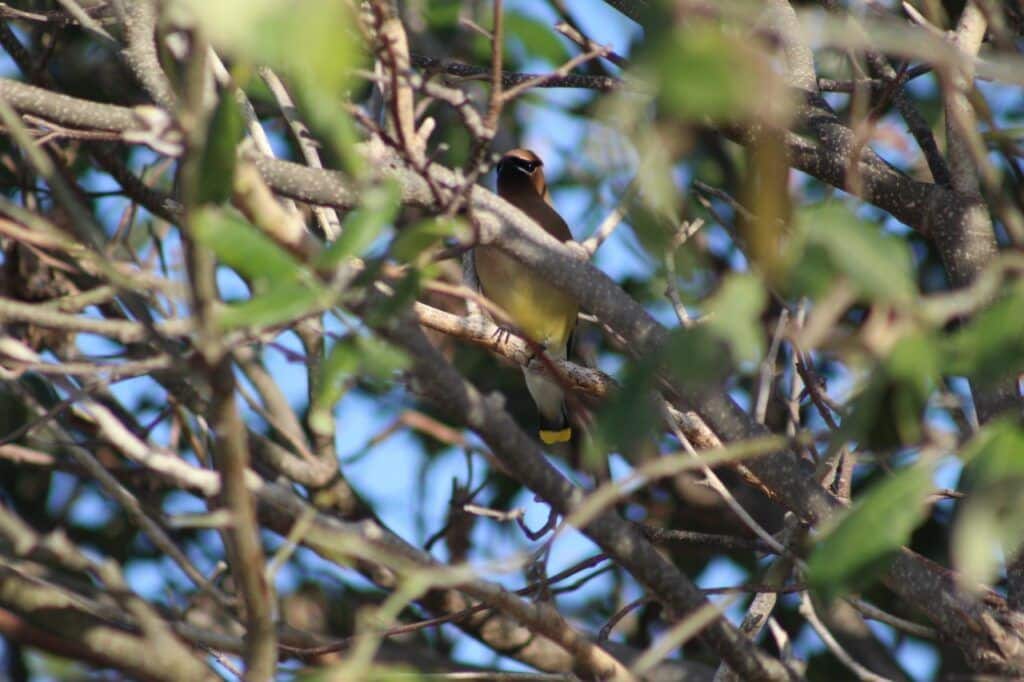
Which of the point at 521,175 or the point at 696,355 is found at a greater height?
the point at 696,355

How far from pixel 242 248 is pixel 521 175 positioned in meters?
3.99

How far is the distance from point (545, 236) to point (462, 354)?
7.82ft

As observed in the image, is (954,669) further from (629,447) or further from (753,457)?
(629,447)

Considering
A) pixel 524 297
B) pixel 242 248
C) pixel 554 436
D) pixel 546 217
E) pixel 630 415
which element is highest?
pixel 242 248

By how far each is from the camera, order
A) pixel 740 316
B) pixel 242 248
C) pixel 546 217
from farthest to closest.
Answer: pixel 546 217
pixel 242 248
pixel 740 316

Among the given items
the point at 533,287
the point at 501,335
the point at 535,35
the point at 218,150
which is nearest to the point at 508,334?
the point at 501,335

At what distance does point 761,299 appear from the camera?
4.39 feet

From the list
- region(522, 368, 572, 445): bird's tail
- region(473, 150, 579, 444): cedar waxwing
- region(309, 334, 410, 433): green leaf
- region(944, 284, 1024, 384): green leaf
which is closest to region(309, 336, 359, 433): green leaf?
region(309, 334, 410, 433): green leaf

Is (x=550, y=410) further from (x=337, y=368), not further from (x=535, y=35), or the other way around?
(x=337, y=368)

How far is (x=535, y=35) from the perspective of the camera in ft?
5.84

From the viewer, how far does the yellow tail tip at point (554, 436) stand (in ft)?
17.0

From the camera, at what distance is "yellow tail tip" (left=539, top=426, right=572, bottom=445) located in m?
5.19

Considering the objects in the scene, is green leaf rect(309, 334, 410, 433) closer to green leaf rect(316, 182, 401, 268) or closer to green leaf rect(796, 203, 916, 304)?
green leaf rect(316, 182, 401, 268)

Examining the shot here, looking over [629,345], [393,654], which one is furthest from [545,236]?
[393,654]
